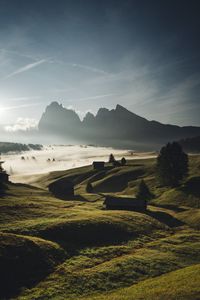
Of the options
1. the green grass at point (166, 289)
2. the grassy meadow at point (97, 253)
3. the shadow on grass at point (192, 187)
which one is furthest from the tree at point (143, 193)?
the green grass at point (166, 289)

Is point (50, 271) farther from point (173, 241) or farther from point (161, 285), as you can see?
point (173, 241)

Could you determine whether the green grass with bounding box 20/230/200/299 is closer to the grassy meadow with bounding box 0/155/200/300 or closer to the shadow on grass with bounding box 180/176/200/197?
the grassy meadow with bounding box 0/155/200/300

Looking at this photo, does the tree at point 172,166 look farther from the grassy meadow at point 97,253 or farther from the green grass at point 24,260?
the green grass at point 24,260

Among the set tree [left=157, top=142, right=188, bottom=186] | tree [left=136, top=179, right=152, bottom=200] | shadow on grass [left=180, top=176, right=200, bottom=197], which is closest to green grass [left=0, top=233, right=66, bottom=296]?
tree [left=136, top=179, right=152, bottom=200]

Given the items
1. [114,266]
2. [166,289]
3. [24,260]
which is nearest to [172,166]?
[114,266]

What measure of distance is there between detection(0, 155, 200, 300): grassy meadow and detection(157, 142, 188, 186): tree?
26385mm

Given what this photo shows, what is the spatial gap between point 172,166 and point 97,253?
71.1 metres

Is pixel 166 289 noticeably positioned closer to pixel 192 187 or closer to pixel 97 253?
pixel 97 253

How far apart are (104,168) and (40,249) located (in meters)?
128

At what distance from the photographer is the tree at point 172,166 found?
4459 inches

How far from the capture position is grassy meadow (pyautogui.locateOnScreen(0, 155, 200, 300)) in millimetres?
37406

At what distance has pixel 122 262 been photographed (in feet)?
154

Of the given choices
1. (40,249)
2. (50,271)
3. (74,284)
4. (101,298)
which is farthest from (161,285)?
(40,249)

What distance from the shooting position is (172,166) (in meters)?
116
